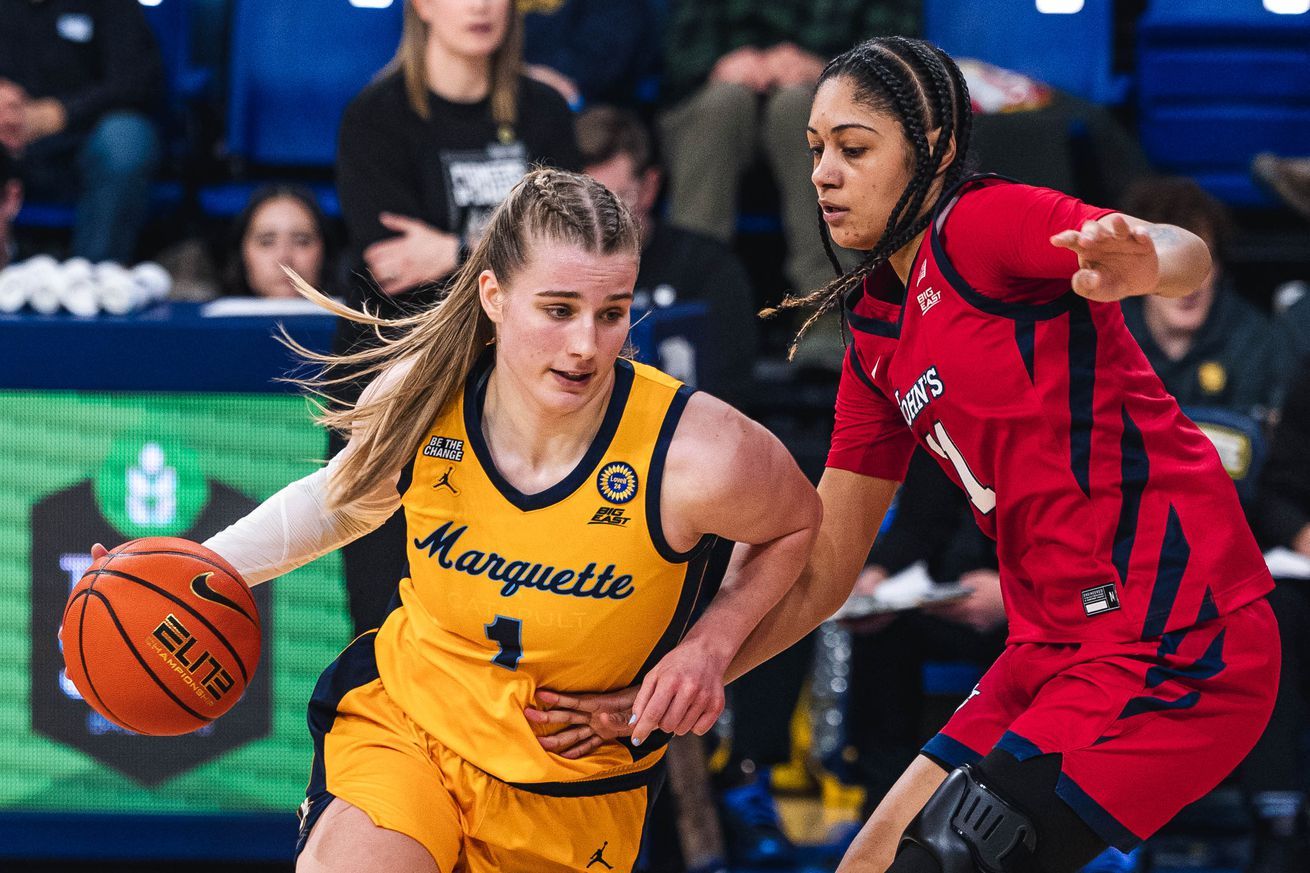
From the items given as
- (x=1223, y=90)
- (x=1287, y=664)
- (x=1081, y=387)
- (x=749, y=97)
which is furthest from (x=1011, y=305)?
(x=1223, y=90)

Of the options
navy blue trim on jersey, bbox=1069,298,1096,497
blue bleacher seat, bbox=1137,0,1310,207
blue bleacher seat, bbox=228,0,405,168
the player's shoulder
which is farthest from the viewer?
blue bleacher seat, bbox=228,0,405,168

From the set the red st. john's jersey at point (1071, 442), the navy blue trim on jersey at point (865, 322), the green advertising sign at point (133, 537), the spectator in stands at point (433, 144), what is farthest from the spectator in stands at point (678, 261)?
the red st. john's jersey at point (1071, 442)

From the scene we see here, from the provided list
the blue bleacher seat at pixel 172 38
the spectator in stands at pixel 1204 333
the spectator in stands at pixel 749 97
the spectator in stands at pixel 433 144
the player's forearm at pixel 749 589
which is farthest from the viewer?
the blue bleacher seat at pixel 172 38

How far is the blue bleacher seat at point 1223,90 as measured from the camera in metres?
6.90

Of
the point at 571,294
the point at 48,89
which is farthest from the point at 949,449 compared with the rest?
the point at 48,89

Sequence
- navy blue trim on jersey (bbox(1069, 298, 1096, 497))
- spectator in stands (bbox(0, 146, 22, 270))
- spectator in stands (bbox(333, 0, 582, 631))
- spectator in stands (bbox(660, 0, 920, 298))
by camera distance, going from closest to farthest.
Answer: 1. navy blue trim on jersey (bbox(1069, 298, 1096, 497))
2. spectator in stands (bbox(333, 0, 582, 631))
3. spectator in stands (bbox(0, 146, 22, 270))
4. spectator in stands (bbox(660, 0, 920, 298))

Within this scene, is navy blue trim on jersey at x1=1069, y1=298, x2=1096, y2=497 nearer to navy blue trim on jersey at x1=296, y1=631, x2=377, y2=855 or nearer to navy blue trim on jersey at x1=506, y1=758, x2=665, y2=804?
navy blue trim on jersey at x1=506, y1=758, x2=665, y2=804

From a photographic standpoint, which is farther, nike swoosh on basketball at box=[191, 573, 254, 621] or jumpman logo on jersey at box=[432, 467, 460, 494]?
nike swoosh on basketball at box=[191, 573, 254, 621]

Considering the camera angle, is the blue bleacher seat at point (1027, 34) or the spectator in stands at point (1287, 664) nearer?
the spectator in stands at point (1287, 664)

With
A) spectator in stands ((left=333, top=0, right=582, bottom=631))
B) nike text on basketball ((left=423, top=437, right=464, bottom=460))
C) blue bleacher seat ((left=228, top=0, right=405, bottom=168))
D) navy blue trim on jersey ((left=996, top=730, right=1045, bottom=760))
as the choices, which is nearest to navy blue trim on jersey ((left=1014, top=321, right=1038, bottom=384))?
navy blue trim on jersey ((left=996, top=730, right=1045, bottom=760))

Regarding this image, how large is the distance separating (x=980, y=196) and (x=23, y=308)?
3117 millimetres

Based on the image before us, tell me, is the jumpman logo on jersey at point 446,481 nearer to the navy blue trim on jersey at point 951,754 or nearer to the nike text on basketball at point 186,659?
the nike text on basketball at point 186,659

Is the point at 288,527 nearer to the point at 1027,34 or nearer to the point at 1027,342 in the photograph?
the point at 1027,342

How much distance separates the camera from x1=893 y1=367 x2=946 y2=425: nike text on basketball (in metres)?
2.80
